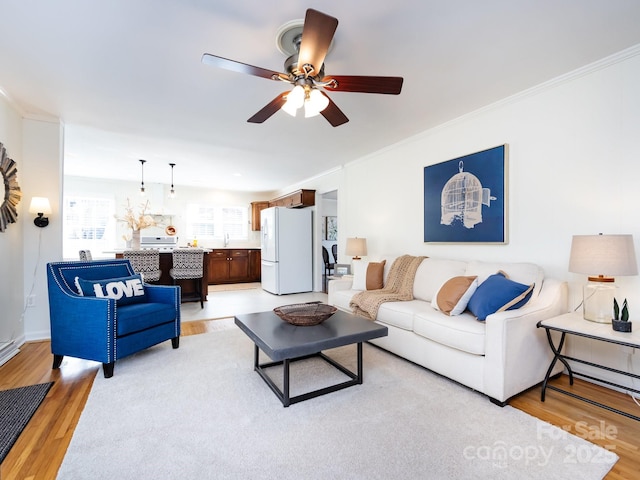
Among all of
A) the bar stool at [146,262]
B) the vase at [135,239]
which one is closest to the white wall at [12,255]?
the bar stool at [146,262]

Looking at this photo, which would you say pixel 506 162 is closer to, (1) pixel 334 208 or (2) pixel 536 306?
(2) pixel 536 306

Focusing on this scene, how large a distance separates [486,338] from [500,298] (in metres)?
0.36

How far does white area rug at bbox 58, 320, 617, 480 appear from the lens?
4.75 ft

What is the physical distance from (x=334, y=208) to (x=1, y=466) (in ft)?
24.2

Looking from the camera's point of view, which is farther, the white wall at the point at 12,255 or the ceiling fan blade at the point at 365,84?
the white wall at the point at 12,255

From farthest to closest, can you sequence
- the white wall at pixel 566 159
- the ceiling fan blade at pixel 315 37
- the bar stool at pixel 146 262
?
the bar stool at pixel 146 262
the white wall at pixel 566 159
the ceiling fan blade at pixel 315 37

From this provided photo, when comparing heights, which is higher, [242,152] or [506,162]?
[242,152]

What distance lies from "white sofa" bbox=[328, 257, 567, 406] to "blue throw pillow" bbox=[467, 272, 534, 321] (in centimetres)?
6

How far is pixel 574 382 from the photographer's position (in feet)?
7.70

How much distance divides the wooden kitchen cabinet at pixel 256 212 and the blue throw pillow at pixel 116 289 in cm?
527

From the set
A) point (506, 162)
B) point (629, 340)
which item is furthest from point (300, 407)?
point (506, 162)

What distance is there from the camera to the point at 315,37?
1.54 meters

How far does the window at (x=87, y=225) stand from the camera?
6.45m

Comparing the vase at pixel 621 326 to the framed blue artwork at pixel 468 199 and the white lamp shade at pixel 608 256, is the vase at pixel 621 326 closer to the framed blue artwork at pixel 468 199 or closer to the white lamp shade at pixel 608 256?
the white lamp shade at pixel 608 256
